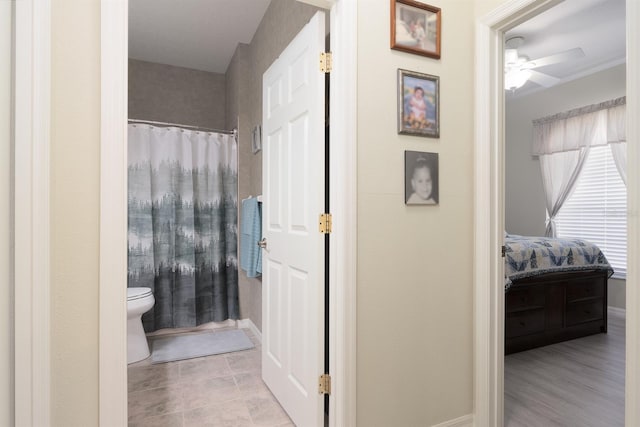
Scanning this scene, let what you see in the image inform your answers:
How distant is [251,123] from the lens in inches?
129

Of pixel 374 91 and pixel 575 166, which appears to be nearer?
pixel 374 91

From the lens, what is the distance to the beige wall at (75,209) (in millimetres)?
1061

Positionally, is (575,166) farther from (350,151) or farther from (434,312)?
(350,151)

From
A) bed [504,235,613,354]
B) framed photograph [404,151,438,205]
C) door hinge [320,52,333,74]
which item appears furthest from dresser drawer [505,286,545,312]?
door hinge [320,52,333,74]

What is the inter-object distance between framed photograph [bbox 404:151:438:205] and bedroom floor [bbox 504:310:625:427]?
137cm

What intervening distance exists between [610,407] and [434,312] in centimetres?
137

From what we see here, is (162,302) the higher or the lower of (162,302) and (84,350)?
the lower

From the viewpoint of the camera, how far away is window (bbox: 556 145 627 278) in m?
3.89

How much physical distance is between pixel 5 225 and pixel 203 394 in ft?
5.42

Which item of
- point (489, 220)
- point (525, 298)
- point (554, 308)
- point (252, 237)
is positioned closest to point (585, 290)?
point (554, 308)

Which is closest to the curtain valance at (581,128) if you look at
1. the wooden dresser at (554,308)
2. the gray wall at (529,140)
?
the gray wall at (529,140)

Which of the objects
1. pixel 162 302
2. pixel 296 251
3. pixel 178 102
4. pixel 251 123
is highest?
pixel 178 102

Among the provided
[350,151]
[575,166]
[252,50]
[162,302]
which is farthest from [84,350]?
[575,166]

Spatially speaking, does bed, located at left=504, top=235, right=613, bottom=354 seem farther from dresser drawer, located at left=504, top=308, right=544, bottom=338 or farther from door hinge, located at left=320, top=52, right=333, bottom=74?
door hinge, located at left=320, top=52, right=333, bottom=74
